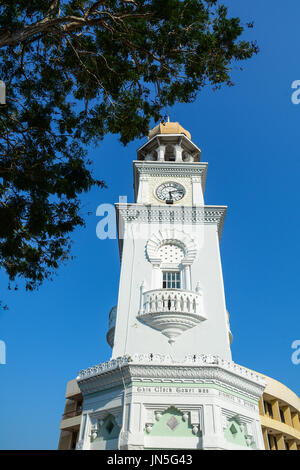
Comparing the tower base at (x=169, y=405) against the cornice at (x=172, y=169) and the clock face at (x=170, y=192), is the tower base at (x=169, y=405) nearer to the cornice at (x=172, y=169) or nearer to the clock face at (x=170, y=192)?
the clock face at (x=170, y=192)

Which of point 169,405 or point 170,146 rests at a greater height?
point 170,146

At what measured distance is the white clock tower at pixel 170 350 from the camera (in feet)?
45.6

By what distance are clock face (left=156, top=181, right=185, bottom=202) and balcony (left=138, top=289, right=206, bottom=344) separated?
7.35m

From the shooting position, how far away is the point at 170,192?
2327cm

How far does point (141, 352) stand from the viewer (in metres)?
16.2

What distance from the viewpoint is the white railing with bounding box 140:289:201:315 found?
16.9m

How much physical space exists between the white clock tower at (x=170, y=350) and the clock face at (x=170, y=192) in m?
0.06

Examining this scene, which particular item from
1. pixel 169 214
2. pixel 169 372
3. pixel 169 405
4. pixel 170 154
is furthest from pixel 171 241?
pixel 170 154

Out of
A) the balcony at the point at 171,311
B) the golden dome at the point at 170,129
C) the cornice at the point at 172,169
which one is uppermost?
the golden dome at the point at 170,129

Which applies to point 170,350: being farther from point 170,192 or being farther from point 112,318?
point 170,192

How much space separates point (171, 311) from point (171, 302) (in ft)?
1.70

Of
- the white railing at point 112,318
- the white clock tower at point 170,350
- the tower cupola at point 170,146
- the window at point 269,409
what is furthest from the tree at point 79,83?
the window at point 269,409
